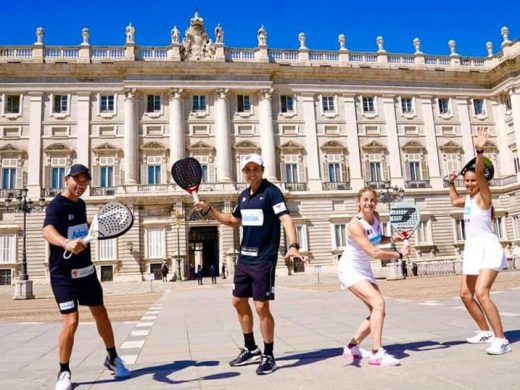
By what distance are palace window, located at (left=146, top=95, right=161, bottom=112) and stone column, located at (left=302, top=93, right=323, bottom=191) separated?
40.6 feet

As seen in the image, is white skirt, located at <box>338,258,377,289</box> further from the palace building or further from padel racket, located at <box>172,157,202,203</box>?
the palace building

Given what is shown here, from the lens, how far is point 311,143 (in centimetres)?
3944

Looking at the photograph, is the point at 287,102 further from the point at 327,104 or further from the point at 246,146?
the point at 246,146

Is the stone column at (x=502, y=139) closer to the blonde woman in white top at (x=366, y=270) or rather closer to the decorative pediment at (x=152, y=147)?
the decorative pediment at (x=152, y=147)

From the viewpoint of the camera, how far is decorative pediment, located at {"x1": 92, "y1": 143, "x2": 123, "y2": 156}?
37.0 metres

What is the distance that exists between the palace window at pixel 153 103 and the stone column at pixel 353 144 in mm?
16080

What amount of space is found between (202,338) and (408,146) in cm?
3687

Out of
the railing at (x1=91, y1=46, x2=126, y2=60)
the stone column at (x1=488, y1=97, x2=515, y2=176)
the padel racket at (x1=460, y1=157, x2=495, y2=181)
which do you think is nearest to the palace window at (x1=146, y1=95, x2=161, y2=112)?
the railing at (x1=91, y1=46, x2=126, y2=60)

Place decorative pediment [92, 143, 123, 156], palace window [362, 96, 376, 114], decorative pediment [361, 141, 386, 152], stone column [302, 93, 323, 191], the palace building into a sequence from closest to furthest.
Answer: the palace building → decorative pediment [92, 143, 123, 156] → stone column [302, 93, 323, 191] → decorative pediment [361, 141, 386, 152] → palace window [362, 96, 376, 114]

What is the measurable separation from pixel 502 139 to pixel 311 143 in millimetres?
18122

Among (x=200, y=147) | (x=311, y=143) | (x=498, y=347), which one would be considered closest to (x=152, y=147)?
(x=200, y=147)

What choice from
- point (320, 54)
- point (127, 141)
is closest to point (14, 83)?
point (127, 141)

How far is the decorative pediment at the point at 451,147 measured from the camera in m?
41.7

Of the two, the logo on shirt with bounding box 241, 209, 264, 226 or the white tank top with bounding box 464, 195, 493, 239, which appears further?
the white tank top with bounding box 464, 195, 493, 239
